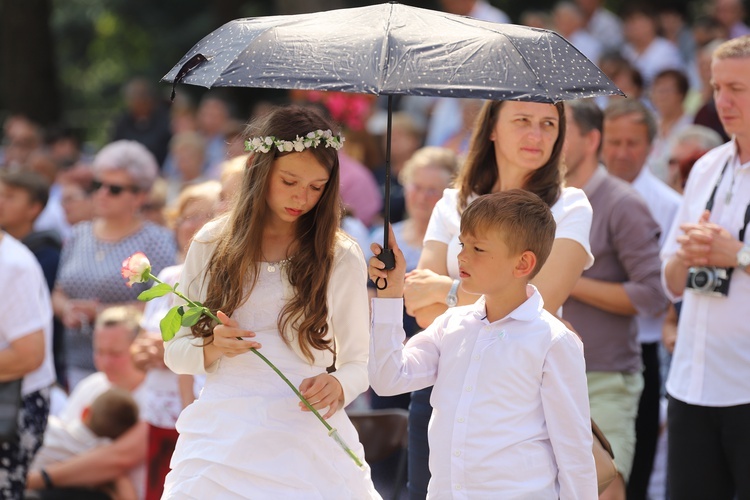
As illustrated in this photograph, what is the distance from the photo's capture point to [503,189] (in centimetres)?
416

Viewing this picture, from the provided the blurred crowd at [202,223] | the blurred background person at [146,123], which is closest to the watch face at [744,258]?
the blurred crowd at [202,223]

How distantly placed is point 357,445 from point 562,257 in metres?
0.99

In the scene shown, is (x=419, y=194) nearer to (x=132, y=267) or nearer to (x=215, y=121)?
(x=132, y=267)

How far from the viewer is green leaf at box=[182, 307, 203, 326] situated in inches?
134

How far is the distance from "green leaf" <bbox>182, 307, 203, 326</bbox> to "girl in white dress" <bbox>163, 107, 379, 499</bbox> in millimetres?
64

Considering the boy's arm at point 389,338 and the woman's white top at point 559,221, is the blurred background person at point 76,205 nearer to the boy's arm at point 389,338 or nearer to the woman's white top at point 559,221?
the woman's white top at point 559,221

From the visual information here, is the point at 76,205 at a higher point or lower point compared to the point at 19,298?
lower

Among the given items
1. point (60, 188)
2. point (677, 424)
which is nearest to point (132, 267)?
point (677, 424)

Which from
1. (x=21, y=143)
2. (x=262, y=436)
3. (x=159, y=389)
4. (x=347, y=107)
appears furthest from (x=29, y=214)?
(x=21, y=143)

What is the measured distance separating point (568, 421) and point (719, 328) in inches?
57.1

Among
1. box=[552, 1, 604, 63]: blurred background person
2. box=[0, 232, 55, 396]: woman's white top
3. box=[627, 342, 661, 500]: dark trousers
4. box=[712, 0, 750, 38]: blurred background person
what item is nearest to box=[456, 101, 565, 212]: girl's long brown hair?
box=[627, 342, 661, 500]: dark trousers

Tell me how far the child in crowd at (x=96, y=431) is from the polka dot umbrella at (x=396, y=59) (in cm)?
341

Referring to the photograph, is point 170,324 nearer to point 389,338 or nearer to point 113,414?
point 389,338

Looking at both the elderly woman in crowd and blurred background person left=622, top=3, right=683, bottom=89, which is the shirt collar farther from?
blurred background person left=622, top=3, right=683, bottom=89
